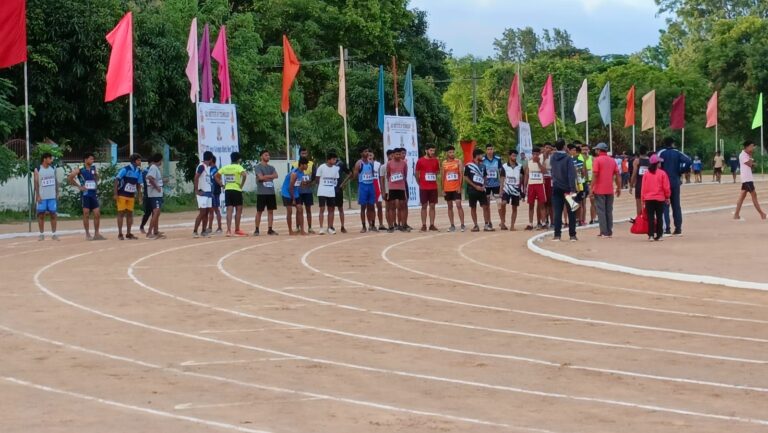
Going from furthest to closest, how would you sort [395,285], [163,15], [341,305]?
1. [163,15]
2. [395,285]
3. [341,305]

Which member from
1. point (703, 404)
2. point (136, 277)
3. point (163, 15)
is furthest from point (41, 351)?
point (163, 15)

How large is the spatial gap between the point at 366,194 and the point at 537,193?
Answer: 136 inches

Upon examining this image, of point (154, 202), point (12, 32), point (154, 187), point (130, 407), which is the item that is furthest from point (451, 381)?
point (12, 32)

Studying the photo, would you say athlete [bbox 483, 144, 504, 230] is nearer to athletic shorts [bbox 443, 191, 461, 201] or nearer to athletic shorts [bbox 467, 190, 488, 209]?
athletic shorts [bbox 467, 190, 488, 209]

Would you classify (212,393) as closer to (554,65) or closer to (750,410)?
(750,410)

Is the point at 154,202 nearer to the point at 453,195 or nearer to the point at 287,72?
the point at 453,195

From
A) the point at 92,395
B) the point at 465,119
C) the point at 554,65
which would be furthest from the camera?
the point at 554,65

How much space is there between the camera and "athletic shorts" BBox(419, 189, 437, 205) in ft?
92.0

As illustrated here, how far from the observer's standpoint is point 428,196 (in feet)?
92.3

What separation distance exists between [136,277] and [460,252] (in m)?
6.04

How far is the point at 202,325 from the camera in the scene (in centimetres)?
1286

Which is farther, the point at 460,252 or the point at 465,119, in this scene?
the point at 465,119

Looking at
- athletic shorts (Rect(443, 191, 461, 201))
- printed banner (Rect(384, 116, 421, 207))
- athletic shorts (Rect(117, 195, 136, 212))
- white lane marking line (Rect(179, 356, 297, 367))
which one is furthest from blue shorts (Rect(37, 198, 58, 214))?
white lane marking line (Rect(179, 356, 297, 367))

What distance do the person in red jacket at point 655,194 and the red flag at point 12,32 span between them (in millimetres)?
13891
